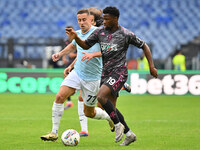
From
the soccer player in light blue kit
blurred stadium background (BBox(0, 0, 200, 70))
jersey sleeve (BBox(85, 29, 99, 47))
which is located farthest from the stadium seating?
jersey sleeve (BBox(85, 29, 99, 47))

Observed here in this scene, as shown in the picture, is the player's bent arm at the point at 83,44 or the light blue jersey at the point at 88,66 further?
the light blue jersey at the point at 88,66

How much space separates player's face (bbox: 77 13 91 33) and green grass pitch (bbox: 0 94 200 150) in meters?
1.83

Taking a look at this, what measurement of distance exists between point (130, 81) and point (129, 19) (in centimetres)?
871

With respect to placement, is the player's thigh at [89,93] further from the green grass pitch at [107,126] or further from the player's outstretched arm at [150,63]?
the player's outstretched arm at [150,63]

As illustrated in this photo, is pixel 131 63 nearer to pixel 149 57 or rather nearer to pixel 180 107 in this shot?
pixel 180 107

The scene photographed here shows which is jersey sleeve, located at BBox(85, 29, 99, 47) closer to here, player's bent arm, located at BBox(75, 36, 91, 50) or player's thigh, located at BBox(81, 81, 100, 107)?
player's bent arm, located at BBox(75, 36, 91, 50)

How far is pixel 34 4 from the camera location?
27.0 metres

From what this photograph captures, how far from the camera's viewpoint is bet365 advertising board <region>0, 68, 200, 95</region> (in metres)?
17.5

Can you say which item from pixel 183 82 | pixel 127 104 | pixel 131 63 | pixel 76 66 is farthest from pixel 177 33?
pixel 76 66

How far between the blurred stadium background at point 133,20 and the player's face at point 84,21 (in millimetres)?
15335

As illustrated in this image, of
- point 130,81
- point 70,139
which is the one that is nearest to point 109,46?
point 70,139

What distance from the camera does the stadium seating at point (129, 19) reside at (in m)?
25.0

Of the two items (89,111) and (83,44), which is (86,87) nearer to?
(89,111)

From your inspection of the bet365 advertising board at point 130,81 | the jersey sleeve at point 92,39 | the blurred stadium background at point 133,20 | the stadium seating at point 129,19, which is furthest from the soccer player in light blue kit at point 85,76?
the stadium seating at point 129,19
